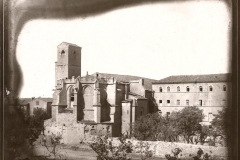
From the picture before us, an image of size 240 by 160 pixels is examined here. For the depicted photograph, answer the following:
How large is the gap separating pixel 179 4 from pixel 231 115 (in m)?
1.51

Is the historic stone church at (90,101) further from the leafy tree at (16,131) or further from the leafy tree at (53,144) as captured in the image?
the leafy tree at (16,131)

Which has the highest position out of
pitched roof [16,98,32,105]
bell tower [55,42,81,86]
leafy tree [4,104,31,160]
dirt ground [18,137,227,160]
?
bell tower [55,42,81,86]

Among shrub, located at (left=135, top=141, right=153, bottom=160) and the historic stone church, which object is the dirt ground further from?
the historic stone church

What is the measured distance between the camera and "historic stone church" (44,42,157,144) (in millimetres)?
4906

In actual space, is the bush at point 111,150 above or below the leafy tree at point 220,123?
below

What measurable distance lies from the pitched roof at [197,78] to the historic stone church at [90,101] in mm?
296

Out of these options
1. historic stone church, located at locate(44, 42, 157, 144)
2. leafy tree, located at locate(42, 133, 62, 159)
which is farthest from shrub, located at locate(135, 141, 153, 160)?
leafy tree, located at locate(42, 133, 62, 159)

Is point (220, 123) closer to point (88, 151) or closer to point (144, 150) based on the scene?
point (144, 150)

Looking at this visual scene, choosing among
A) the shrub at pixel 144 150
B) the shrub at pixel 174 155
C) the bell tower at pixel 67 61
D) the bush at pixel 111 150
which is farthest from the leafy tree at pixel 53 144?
the shrub at pixel 174 155

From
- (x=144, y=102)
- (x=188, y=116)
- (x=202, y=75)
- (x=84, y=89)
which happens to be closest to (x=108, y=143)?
(x=144, y=102)

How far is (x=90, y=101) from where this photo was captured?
264 inches

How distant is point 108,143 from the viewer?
4.50 meters

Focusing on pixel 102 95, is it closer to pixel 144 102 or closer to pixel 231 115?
pixel 144 102

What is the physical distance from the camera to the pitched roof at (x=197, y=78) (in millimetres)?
3322
